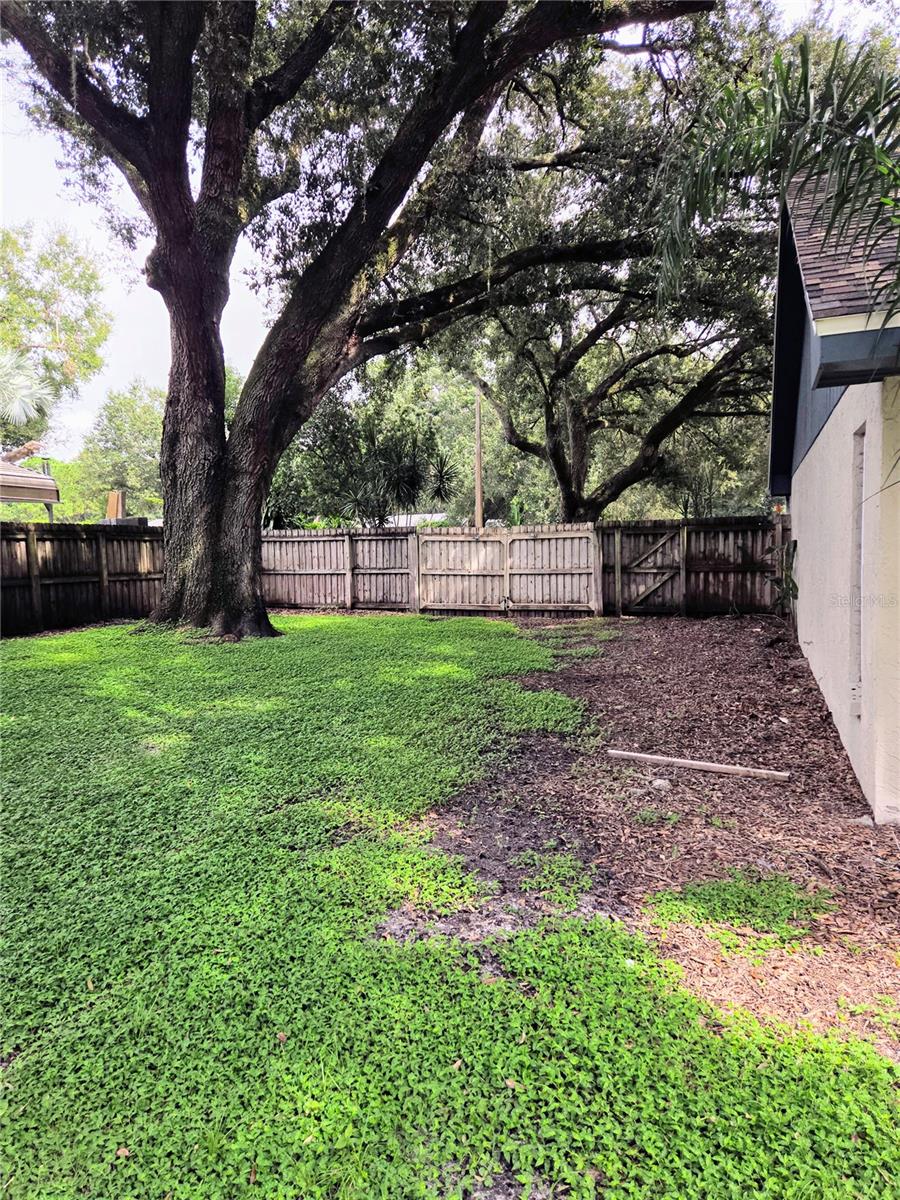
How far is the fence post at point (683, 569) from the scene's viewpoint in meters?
10.4

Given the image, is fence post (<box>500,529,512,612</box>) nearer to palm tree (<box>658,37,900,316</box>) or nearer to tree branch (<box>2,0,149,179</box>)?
tree branch (<box>2,0,149,179</box>)

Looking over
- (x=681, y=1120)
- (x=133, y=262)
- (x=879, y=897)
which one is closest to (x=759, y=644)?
(x=879, y=897)

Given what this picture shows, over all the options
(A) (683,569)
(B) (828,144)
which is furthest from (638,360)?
(B) (828,144)

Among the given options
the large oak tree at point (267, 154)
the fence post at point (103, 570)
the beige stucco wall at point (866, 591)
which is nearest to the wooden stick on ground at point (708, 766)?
the beige stucco wall at point (866, 591)

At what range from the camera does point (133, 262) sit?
10.2 metres

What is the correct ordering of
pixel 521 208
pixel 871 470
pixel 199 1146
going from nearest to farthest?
pixel 199 1146
pixel 871 470
pixel 521 208

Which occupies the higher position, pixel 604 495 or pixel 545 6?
pixel 545 6

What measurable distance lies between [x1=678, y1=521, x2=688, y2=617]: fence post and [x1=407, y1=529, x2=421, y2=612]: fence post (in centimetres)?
Answer: 477

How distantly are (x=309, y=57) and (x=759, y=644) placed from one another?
9.27 m

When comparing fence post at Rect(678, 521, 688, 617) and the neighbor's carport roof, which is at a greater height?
the neighbor's carport roof

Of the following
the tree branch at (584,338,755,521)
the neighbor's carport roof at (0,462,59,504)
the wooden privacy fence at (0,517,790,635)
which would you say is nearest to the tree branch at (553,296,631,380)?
the tree branch at (584,338,755,521)

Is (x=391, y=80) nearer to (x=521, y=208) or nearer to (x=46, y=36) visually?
(x=521, y=208)

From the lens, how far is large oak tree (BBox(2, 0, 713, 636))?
6.85 meters

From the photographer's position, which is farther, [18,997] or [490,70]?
[490,70]
